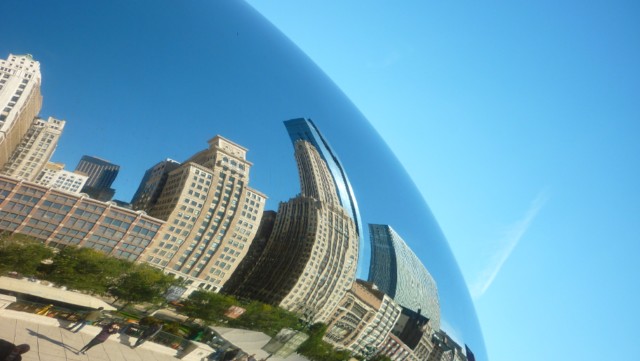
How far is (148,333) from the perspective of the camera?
2.58m

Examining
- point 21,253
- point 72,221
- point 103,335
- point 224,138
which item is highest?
point 224,138

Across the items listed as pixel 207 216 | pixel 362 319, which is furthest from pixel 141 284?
pixel 362 319

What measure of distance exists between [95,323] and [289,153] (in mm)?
1814

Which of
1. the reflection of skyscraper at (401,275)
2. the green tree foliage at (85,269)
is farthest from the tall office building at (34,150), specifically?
the reflection of skyscraper at (401,275)

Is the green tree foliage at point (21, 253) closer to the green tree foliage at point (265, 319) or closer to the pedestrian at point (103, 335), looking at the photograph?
the pedestrian at point (103, 335)

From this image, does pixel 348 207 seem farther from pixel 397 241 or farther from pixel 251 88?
pixel 251 88

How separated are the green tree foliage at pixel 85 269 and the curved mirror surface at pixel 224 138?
0.24 m

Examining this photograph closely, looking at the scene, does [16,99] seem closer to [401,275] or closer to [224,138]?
[224,138]

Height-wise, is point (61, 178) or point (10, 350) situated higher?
point (61, 178)

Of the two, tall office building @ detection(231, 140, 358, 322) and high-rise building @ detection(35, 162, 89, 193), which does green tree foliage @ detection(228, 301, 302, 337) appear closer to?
tall office building @ detection(231, 140, 358, 322)

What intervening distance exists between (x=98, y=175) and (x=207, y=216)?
0.66 m

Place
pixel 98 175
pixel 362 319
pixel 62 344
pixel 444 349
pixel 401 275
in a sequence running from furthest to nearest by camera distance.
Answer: pixel 444 349
pixel 401 275
pixel 362 319
pixel 62 344
pixel 98 175

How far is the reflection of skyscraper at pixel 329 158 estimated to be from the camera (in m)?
3.14

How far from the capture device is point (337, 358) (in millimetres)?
3139
